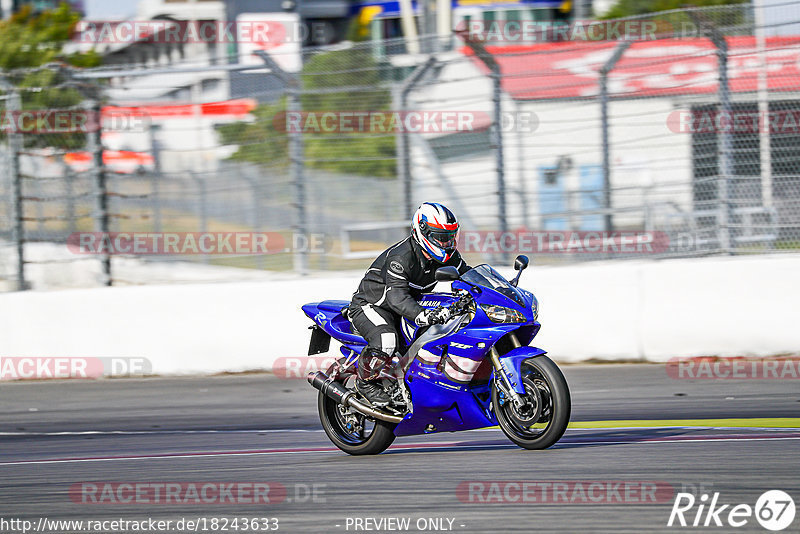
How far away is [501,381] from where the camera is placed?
6289 millimetres

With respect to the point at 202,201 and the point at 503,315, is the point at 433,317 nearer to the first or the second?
the point at 503,315

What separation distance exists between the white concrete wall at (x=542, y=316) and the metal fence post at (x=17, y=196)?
417 millimetres

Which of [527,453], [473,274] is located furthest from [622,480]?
[473,274]

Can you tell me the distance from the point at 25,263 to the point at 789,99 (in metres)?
8.39

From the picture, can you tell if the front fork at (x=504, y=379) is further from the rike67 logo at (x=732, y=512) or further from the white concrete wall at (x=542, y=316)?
the white concrete wall at (x=542, y=316)

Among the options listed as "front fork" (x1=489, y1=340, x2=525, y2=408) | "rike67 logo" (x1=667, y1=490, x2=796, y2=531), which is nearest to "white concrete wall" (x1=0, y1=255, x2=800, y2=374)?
"front fork" (x1=489, y1=340, x2=525, y2=408)

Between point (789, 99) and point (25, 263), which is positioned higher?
point (789, 99)

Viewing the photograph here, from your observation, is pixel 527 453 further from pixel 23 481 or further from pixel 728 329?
pixel 728 329

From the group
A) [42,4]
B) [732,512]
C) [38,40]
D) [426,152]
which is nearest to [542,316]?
[426,152]

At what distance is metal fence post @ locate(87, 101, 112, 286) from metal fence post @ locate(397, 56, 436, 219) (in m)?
3.45

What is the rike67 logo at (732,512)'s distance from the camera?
Answer: 4740mm

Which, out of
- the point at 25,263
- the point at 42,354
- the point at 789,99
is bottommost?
the point at 42,354

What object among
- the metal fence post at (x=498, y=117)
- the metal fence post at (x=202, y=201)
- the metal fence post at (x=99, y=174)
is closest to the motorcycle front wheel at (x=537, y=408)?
the metal fence post at (x=498, y=117)

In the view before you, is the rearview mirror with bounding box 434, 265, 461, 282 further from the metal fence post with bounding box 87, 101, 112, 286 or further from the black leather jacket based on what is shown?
the metal fence post with bounding box 87, 101, 112, 286
